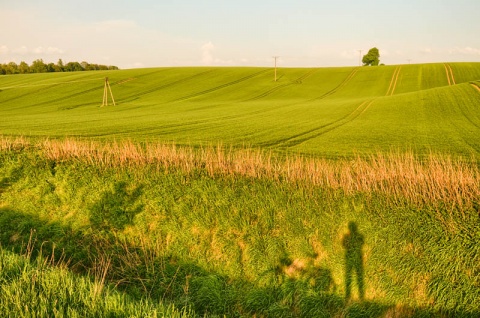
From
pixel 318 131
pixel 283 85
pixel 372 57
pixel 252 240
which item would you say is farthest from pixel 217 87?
pixel 372 57

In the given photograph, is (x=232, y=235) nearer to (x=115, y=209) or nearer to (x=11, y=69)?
(x=115, y=209)

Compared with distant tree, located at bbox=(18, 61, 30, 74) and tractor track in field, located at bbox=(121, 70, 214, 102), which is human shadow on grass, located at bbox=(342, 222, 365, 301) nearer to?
tractor track in field, located at bbox=(121, 70, 214, 102)

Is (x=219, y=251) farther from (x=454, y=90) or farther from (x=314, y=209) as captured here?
(x=454, y=90)

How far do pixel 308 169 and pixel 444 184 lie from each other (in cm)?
342

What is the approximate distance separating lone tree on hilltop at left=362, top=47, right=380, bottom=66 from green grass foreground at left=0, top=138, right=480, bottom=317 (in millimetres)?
121560

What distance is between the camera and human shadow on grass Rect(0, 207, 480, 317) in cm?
754

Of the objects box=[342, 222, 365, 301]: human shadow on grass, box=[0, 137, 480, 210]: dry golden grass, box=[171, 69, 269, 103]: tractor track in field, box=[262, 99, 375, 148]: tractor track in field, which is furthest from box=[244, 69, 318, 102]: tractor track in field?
box=[342, 222, 365, 301]: human shadow on grass

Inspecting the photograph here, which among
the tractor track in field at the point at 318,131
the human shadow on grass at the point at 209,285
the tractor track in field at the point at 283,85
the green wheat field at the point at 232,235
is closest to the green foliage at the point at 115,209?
the green wheat field at the point at 232,235

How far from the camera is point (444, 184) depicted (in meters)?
8.98

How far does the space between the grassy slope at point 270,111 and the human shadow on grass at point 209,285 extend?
992cm

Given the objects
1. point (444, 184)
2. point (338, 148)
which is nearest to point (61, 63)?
point (338, 148)

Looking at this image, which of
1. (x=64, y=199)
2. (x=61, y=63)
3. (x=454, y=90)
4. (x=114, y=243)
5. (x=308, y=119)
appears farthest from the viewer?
(x=61, y=63)

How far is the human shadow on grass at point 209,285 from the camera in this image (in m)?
7.54

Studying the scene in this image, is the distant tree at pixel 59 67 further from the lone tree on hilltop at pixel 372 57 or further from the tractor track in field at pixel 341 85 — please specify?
the lone tree on hilltop at pixel 372 57
